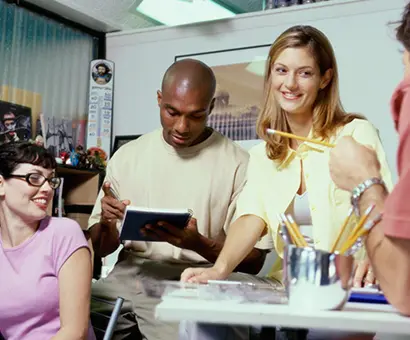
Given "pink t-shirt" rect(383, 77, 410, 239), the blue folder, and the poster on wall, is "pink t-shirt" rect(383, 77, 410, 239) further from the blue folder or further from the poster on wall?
the poster on wall

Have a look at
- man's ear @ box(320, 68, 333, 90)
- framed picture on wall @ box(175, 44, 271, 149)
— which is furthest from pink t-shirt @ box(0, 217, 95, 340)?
framed picture on wall @ box(175, 44, 271, 149)

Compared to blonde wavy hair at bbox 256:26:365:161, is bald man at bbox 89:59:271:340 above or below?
below

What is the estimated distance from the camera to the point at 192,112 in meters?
2.36

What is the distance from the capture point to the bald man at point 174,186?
2314mm

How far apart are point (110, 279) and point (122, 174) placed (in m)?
0.41

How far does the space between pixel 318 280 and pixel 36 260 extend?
118 cm

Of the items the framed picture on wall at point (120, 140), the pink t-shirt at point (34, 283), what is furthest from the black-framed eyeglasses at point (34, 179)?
the framed picture on wall at point (120, 140)

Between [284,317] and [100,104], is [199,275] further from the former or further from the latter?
[100,104]

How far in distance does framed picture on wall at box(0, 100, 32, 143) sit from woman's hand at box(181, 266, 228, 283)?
221 cm

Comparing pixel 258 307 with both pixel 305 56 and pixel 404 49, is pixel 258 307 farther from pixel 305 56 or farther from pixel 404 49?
pixel 305 56

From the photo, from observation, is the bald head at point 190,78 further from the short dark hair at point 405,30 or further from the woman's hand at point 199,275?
the short dark hair at point 405,30

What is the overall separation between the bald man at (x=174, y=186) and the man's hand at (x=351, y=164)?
125cm

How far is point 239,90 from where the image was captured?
149 inches

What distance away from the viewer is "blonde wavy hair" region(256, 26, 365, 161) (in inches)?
70.4
